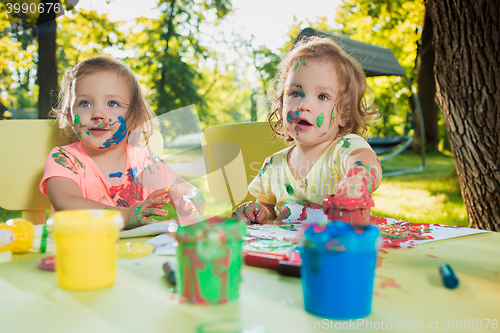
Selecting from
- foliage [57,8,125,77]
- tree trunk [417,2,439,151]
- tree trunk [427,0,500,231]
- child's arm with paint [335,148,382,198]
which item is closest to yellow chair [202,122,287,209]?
child's arm with paint [335,148,382,198]

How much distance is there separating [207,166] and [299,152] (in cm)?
53

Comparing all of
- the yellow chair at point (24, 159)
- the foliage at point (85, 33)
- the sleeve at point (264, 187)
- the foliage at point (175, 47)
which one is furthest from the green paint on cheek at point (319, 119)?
the foliage at point (175, 47)

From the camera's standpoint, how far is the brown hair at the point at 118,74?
4.53 ft

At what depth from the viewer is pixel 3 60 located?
485cm

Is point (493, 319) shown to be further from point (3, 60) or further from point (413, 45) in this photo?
point (413, 45)

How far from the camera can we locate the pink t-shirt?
1314mm

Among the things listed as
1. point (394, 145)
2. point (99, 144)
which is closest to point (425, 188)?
point (394, 145)

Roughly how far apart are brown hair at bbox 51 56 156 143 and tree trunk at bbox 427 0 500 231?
1496 millimetres

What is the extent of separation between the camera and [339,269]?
0.47 m

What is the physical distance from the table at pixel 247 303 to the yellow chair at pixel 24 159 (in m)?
0.93

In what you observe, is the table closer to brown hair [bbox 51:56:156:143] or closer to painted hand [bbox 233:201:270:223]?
painted hand [bbox 233:201:270:223]

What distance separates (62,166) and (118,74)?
1.20 ft

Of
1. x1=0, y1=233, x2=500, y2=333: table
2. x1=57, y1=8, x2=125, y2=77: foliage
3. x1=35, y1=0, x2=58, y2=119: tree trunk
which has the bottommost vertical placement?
x1=0, y1=233, x2=500, y2=333: table

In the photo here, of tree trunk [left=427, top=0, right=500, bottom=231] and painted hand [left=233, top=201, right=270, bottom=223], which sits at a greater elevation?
tree trunk [left=427, top=0, right=500, bottom=231]
